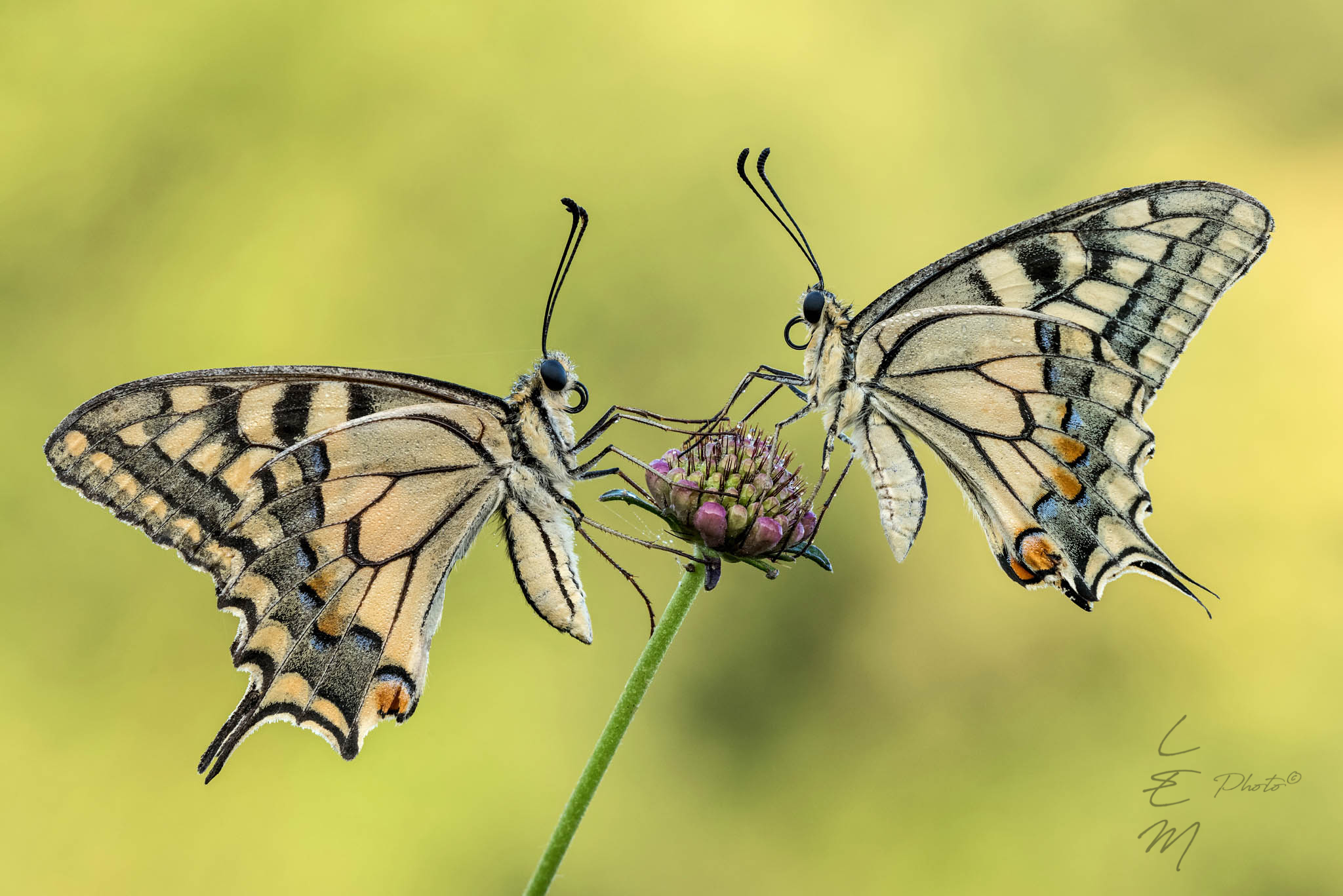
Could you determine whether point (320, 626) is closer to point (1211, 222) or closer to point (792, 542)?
point (792, 542)

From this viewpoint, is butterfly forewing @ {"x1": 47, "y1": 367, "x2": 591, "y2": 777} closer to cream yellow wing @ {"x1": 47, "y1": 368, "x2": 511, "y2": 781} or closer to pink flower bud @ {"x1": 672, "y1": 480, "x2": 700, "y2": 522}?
cream yellow wing @ {"x1": 47, "y1": 368, "x2": 511, "y2": 781}

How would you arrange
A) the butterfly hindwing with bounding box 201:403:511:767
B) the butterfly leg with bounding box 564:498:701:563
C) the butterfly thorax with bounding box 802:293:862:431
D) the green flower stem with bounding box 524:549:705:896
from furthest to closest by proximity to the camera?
the butterfly thorax with bounding box 802:293:862:431, the butterfly leg with bounding box 564:498:701:563, the butterfly hindwing with bounding box 201:403:511:767, the green flower stem with bounding box 524:549:705:896

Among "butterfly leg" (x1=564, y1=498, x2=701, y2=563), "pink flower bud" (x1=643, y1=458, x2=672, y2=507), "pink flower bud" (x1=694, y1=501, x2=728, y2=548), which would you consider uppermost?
"pink flower bud" (x1=643, y1=458, x2=672, y2=507)

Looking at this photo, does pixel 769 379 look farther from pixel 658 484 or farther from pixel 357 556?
pixel 357 556

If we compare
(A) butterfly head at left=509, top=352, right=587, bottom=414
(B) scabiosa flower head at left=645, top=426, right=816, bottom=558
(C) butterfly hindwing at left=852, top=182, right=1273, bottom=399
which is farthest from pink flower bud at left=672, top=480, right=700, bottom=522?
(C) butterfly hindwing at left=852, top=182, right=1273, bottom=399

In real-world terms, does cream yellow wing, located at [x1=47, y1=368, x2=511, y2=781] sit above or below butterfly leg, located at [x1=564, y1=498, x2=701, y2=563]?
below

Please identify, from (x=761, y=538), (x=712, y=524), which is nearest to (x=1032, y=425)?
(x=761, y=538)

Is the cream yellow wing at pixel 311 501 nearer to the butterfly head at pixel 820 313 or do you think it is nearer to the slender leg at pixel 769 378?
the slender leg at pixel 769 378

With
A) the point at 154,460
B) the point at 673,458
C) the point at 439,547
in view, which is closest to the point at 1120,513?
the point at 673,458
